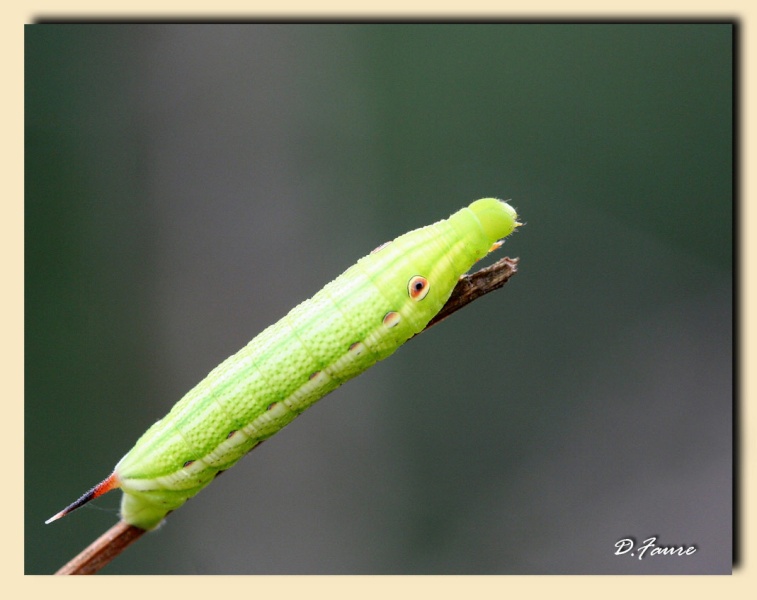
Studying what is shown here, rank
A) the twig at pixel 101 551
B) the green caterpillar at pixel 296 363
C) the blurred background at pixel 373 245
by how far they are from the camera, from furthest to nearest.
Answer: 1. the blurred background at pixel 373 245
2. the green caterpillar at pixel 296 363
3. the twig at pixel 101 551

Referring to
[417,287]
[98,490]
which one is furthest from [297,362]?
[98,490]

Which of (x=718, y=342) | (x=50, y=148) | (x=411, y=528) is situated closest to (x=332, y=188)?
(x=50, y=148)

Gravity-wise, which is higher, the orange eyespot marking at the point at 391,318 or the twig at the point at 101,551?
the orange eyespot marking at the point at 391,318

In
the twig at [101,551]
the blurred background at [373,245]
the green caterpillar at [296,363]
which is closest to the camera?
the twig at [101,551]

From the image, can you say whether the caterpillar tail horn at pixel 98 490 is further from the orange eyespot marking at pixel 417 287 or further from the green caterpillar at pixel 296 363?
the orange eyespot marking at pixel 417 287

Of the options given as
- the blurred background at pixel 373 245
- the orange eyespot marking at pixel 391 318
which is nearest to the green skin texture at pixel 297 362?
the orange eyespot marking at pixel 391 318

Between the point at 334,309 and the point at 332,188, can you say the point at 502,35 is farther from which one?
the point at 334,309

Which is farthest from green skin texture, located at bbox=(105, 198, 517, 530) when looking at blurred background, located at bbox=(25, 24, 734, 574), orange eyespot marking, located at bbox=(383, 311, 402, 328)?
blurred background, located at bbox=(25, 24, 734, 574)

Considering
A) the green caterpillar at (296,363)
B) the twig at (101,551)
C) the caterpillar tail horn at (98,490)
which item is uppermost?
the green caterpillar at (296,363)
